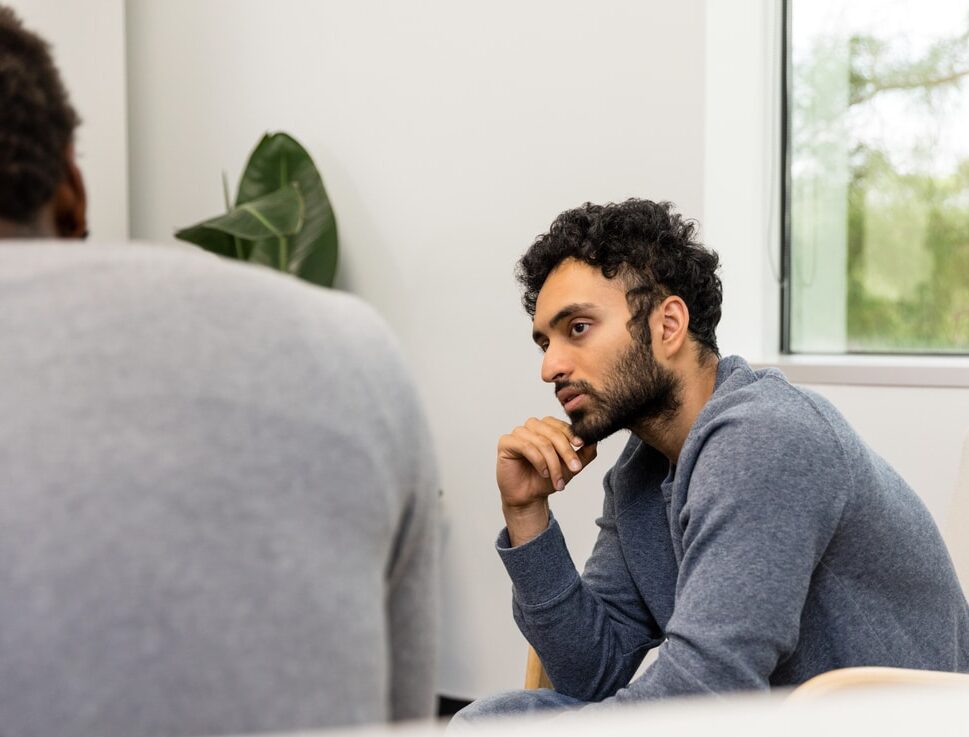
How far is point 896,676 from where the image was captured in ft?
3.73

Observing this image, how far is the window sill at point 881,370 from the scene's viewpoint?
2414 mm

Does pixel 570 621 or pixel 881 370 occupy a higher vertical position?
pixel 881 370

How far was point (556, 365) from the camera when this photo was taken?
1.77 meters

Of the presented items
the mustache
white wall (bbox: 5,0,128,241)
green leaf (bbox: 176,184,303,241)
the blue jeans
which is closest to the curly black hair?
the mustache

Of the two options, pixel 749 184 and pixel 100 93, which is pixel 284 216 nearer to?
pixel 100 93

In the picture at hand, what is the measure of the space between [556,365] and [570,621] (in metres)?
0.39

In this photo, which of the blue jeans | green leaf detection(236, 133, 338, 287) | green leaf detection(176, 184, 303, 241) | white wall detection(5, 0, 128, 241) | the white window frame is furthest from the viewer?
white wall detection(5, 0, 128, 241)

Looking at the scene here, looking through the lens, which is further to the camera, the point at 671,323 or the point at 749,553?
the point at 671,323

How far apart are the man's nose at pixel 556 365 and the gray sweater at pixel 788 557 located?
0.24 m

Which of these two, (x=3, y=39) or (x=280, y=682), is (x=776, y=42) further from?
(x=280, y=682)

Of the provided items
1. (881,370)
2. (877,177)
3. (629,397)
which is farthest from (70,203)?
(877,177)

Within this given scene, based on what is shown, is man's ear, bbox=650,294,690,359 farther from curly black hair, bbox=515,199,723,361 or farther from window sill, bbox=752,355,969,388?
window sill, bbox=752,355,969,388

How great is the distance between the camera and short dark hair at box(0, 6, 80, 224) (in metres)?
0.74

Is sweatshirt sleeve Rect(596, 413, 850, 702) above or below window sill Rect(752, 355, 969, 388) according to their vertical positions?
below
